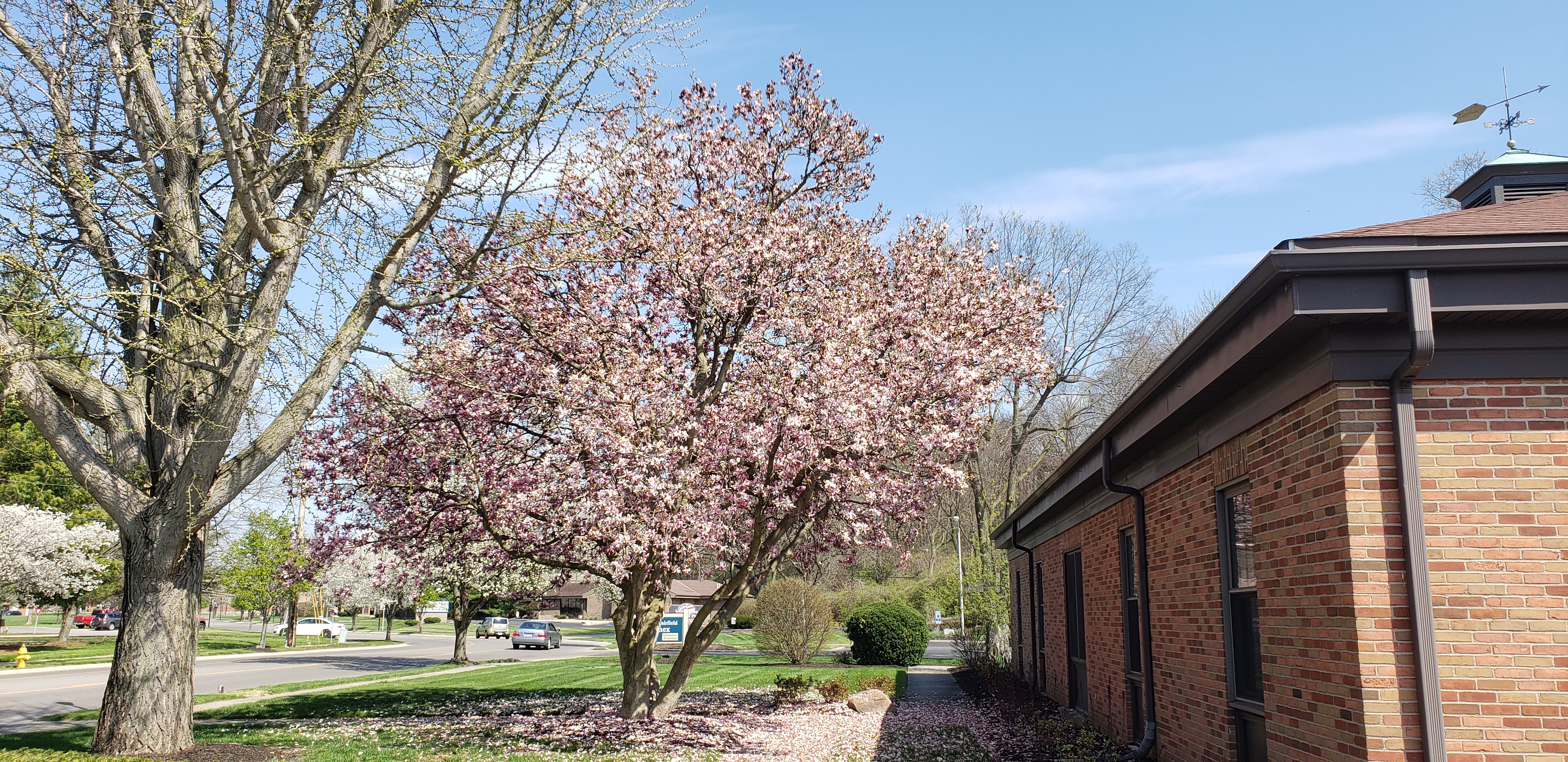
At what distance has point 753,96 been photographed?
14.4 metres

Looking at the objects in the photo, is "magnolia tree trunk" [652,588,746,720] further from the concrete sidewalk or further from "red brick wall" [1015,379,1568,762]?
"red brick wall" [1015,379,1568,762]

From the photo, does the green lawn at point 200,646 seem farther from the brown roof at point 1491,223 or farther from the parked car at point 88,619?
the brown roof at point 1491,223

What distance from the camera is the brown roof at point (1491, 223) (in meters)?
4.86

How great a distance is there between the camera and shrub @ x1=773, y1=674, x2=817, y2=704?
55.6 feet

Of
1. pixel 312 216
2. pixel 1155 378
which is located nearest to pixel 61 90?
pixel 312 216

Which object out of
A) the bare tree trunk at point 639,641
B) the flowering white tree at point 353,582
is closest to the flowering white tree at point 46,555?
the flowering white tree at point 353,582

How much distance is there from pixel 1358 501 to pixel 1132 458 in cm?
474

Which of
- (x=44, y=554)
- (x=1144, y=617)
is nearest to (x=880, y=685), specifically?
(x=1144, y=617)

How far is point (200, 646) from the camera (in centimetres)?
3912

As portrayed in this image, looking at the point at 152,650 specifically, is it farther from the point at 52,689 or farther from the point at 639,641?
the point at 52,689

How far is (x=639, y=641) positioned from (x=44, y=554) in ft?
101

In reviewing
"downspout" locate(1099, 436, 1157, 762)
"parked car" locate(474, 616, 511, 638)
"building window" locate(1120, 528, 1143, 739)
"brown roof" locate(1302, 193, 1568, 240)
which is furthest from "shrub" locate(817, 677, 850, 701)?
"parked car" locate(474, 616, 511, 638)

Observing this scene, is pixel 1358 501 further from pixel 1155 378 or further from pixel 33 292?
pixel 33 292

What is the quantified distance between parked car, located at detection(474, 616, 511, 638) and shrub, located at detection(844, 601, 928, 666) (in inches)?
1222
